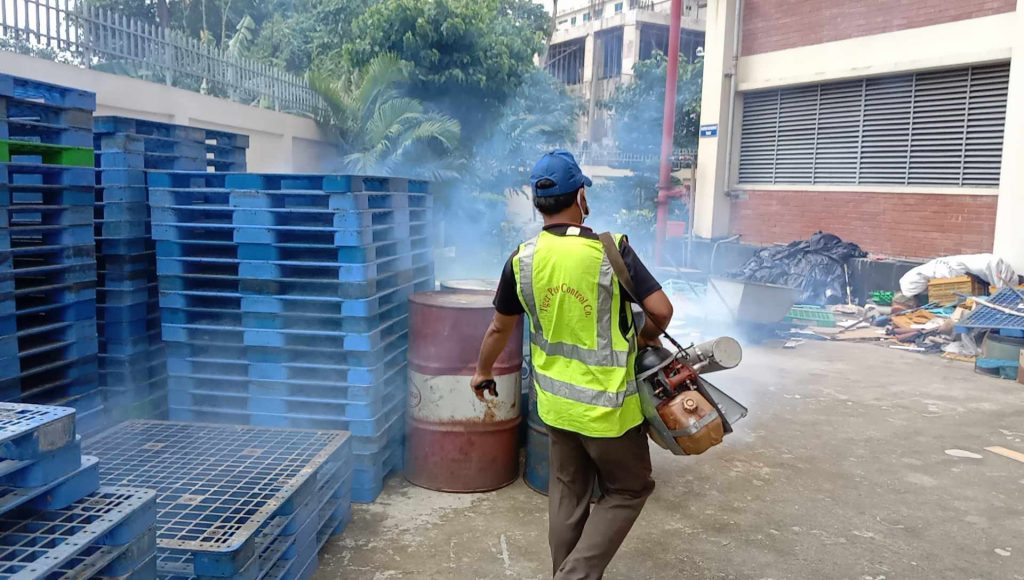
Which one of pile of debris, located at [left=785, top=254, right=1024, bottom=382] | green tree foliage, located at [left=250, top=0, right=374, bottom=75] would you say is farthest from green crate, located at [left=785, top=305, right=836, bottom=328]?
green tree foliage, located at [left=250, top=0, right=374, bottom=75]

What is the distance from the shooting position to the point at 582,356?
9.01 ft

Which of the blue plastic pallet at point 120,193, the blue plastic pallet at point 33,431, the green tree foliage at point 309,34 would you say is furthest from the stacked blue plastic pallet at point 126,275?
the green tree foliage at point 309,34

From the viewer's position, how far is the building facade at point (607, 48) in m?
30.3

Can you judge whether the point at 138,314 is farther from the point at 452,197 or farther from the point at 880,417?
the point at 452,197

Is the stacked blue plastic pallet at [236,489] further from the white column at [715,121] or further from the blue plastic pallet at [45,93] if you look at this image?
the white column at [715,121]

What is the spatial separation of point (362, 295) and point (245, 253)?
673mm

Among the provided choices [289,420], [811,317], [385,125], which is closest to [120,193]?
[289,420]

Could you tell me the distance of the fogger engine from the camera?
271 centimetres

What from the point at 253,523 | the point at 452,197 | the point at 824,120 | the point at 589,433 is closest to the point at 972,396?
the point at 589,433

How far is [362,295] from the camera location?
379 centimetres

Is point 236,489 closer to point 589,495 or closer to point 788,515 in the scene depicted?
point 589,495

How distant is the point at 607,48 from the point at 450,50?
19.5 meters

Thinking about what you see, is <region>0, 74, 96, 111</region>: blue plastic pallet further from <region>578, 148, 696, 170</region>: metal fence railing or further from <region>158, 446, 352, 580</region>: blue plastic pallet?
<region>578, 148, 696, 170</region>: metal fence railing

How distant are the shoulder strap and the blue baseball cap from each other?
0.24 metres
